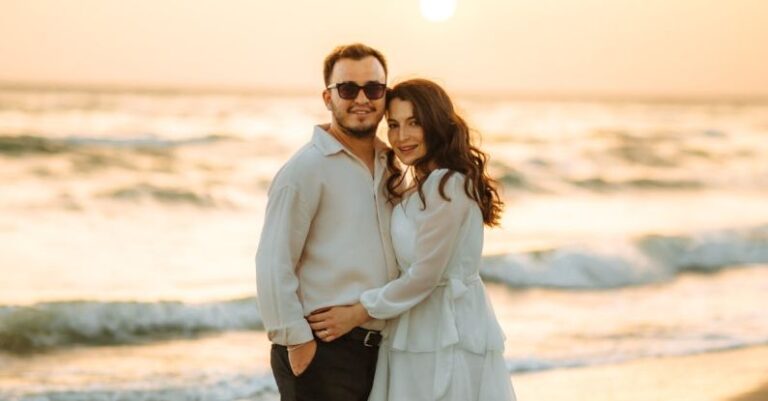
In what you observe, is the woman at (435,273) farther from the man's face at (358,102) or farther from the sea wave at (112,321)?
the sea wave at (112,321)

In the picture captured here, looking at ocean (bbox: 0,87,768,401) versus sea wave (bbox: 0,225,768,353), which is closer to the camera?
ocean (bbox: 0,87,768,401)

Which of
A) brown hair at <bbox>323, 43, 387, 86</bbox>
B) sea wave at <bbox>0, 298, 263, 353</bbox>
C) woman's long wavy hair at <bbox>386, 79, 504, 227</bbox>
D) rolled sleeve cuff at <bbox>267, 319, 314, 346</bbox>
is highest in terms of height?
brown hair at <bbox>323, 43, 387, 86</bbox>

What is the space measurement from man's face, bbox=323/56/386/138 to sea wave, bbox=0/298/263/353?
18.9 feet

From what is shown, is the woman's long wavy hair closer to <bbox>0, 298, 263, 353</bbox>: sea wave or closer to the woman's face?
the woman's face

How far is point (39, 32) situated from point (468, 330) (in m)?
29.1

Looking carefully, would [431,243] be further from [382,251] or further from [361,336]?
[361,336]

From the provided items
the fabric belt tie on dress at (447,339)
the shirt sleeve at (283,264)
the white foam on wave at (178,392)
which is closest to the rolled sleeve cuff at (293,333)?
the shirt sleeve at (283,264)

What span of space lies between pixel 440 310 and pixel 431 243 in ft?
0.87

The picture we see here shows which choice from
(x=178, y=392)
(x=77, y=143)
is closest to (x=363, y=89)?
(x=178, y=392)

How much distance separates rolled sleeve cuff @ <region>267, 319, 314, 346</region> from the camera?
410 centimetres

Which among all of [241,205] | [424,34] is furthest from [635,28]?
[241,205]

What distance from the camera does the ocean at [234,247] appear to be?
8758mm

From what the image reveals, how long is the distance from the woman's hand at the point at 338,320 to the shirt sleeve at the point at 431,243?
116 mm

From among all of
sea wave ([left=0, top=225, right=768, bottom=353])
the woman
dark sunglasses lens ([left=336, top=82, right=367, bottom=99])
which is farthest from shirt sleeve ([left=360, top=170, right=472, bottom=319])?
sea wave ([left=0, top=225, right=768, bottom=353])
